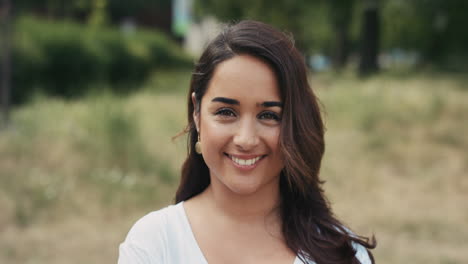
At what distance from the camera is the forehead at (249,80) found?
5.56ft

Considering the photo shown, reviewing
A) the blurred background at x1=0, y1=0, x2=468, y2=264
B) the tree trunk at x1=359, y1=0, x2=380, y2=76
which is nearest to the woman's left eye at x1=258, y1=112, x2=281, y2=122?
the blurred background at x1=0, y1=0, x2=468, y2=264

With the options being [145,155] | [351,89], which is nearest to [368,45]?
[351,89]

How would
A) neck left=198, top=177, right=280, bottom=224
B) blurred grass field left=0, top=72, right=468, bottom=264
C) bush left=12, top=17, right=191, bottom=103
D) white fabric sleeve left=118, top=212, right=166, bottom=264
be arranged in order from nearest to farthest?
white fabric sleeve left=118, top=212, right=166, bottom=264 → neck left=198, top=177, right=280, bottom=224 → blurred grass field left=0, top=72, right=468, bottom=264 → bush left=12, top=17, right=191, bottom=103

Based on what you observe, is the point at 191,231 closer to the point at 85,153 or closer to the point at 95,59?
the point at 85,153

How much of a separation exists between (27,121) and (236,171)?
269 inches

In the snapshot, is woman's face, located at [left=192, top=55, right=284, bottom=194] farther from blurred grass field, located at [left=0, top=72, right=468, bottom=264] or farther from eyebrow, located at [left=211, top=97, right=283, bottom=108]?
blurred grass field, located at [left=0, top=72, right=468, bottom=264]

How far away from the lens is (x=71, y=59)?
16.6 metres

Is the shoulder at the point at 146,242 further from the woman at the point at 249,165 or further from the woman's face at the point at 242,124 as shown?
the woman's face at the point at 242,124

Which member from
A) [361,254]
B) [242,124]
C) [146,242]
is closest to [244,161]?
[242,124]

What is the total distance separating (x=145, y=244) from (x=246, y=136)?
0.39 metres

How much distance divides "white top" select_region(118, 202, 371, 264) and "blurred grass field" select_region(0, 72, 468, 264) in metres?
3.90

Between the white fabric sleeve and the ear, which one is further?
the ear

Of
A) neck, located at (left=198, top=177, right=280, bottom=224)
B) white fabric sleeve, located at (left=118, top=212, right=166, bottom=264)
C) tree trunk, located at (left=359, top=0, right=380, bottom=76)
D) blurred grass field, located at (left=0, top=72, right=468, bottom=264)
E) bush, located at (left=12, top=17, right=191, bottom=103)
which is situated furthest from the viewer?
tree trunk, located at (left=359, top=0, right=380, bottom=76)

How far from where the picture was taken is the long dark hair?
67.2 inches
